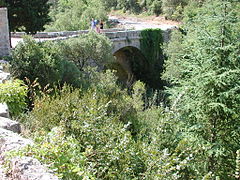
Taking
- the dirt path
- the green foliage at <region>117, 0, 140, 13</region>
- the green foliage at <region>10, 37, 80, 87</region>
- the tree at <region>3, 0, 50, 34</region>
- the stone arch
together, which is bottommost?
the stone arch

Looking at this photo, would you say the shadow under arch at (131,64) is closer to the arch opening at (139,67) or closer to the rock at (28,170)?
the arch opening at (139,67)

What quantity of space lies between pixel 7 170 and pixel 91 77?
11.5 meters

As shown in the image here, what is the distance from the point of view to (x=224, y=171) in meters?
7.10

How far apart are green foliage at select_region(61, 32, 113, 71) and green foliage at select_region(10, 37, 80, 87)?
14.3ft

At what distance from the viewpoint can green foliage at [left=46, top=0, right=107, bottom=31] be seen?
28.4m

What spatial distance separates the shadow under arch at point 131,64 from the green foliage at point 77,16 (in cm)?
534

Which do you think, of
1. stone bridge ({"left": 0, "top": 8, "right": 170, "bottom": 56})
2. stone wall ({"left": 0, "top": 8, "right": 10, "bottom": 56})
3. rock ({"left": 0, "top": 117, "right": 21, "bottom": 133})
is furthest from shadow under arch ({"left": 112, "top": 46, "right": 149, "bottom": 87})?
rock ({"left": 0, "top": 117, "right": 21, "bottom": 133})

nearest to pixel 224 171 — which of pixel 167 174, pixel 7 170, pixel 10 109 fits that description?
pixel 167 174

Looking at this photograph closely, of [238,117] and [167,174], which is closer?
[167,174]

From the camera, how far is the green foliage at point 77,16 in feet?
93.1

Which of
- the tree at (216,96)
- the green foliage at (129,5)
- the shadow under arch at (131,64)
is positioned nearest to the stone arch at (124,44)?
the shadow under arch at (131,64)

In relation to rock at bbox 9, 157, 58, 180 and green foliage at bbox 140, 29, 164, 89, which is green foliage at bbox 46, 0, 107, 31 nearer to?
green foliage at bbox 140, 29, 164, 89

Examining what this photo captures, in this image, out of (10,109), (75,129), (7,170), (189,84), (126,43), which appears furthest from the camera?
(126,43)

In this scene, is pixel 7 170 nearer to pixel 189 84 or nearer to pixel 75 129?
pixel 75 129
